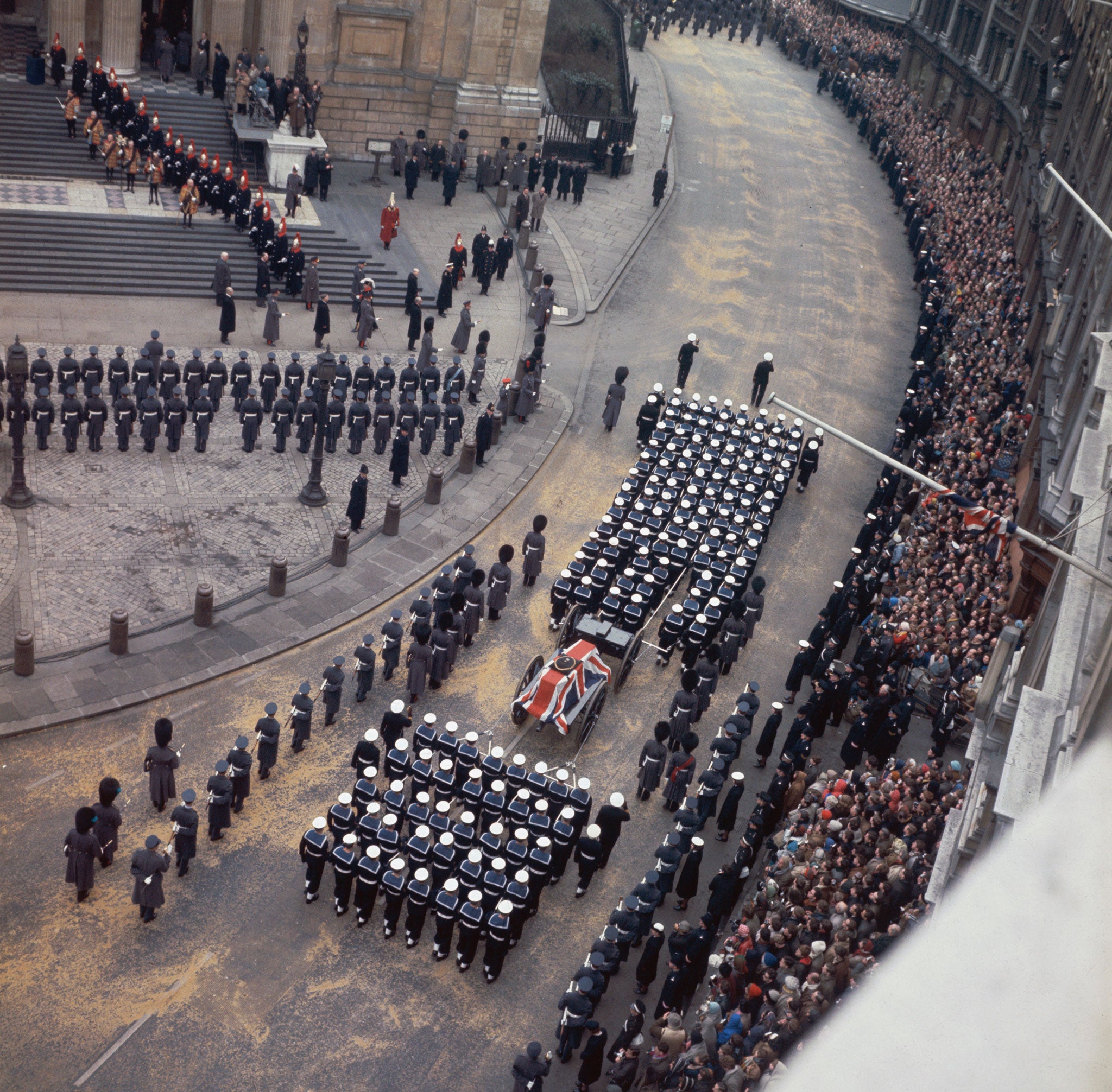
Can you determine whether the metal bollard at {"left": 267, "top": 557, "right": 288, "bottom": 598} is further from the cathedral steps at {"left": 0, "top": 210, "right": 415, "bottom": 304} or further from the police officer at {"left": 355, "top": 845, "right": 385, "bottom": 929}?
the cathedral steps at {"left": 0, "top": 210, "right": 415, "bottom": 304}

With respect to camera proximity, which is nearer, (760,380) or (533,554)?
(533,554)

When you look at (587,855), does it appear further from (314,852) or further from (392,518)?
(392,518)

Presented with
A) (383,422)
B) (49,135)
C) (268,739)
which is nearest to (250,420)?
(383,422)

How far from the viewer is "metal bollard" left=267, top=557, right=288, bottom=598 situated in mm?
22859

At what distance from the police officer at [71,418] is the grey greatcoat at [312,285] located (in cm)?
798

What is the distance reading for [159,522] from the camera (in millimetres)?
24516

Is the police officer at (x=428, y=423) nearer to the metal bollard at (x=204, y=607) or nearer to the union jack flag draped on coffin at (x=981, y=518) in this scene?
the metal bollard at (x=204, y=607)

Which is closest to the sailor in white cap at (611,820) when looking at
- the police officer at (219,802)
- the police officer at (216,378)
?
the police officer at (219,802)

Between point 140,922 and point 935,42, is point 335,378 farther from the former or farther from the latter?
point 935,42

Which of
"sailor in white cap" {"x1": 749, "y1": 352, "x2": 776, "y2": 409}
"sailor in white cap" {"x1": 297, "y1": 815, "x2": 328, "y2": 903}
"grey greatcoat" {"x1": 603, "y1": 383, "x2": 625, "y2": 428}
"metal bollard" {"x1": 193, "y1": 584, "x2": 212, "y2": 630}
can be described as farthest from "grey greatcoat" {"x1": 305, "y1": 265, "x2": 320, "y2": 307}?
"sailor in white cap" {"x1": 297, "y1": 815, "x2": 328, "y2": 903}

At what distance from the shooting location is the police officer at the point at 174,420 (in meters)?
26.0

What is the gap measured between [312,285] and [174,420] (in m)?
7.84

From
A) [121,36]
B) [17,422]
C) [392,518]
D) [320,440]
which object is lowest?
[392,518]

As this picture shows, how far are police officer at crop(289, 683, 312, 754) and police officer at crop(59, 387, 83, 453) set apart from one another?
29.1ft
